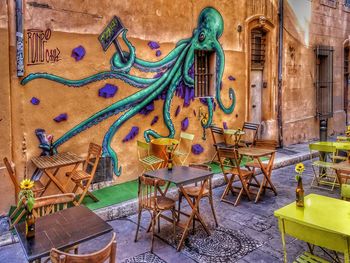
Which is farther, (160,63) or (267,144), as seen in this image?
(160,63)

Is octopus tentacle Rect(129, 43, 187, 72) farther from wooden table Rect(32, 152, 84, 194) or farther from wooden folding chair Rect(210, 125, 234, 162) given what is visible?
wooden table Rect(32, 152, 84, 194)

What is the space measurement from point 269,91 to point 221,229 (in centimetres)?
673

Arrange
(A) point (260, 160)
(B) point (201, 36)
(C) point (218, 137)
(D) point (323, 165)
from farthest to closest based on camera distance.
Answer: (C) point (218, 137), (B) point (201, 36), (D) point (323, 165), (A) point (260, 160)

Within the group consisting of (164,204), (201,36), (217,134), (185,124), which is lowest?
(164,204)

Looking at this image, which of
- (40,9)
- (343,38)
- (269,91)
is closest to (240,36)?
(269,91)

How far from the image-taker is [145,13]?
690 cm

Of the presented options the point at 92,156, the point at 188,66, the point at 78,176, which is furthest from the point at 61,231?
the point at 188,66

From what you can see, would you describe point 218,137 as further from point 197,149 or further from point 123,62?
point 123,62

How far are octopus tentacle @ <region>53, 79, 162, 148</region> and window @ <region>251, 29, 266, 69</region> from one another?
13.7 ft

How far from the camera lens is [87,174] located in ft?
18.4

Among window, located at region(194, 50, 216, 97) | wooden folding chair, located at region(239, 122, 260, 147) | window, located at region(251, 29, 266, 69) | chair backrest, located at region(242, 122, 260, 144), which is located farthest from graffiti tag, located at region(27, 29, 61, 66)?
window, located at region(251, 29, 266, 69)

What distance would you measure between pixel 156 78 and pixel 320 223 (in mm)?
5152

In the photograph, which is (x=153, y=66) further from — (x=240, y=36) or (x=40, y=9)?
(x=240, y=36)

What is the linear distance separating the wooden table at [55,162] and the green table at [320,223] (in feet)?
11.3
